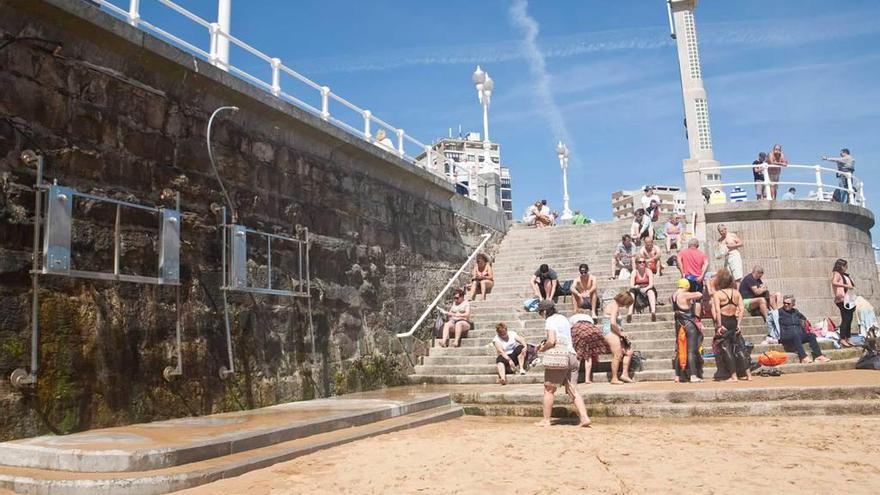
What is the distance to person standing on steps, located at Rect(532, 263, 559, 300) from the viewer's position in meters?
12.3

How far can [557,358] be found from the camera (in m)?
7.11

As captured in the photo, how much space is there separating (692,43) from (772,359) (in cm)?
1438

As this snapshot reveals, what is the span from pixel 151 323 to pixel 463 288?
8147mm

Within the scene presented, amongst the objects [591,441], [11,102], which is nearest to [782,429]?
[591,441]

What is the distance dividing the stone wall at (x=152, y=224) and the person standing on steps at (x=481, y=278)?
11.9 ft

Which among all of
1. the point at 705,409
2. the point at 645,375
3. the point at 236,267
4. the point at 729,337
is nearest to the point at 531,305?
the point at 645,375

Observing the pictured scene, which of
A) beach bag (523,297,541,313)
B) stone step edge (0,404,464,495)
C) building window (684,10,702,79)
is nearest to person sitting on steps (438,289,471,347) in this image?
beach bag (523,297,541,313)

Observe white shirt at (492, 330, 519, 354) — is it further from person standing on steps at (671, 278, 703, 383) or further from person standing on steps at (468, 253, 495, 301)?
person standing on steps at (468, 253, 495, 301)

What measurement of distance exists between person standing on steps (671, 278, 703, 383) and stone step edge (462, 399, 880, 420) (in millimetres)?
1362

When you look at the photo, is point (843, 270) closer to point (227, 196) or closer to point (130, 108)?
point (227, 196)

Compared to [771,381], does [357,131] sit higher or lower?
higher

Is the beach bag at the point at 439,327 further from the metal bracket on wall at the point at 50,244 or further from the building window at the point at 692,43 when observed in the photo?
the building window at the point at 692,43

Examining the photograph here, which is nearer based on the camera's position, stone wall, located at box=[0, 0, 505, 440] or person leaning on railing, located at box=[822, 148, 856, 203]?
stone wall, located at box=[0, 0, 505, 440]

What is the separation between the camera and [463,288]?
13898 mm
